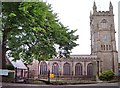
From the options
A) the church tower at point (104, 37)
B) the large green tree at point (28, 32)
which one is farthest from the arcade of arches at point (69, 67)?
the large green tree at point (28, 32)

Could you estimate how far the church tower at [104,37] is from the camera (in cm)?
1139

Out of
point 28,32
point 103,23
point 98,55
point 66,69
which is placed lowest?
point 66,69

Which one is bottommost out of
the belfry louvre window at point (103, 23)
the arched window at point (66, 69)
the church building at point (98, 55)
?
the arched window at point (66, 69)

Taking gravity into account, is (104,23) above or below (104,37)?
above

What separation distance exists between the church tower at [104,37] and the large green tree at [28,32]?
499 cm

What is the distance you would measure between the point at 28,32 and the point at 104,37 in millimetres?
7544

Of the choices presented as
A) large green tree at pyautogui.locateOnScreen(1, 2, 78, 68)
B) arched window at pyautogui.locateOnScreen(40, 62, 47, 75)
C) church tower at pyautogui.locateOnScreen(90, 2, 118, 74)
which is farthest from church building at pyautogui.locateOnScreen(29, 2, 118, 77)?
large green tree at pyautogui.locateOnScreen(1, 2, 78, 68)

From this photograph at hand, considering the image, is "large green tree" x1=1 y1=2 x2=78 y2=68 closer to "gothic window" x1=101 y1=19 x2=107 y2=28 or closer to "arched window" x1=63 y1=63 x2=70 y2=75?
"arched window" x1=63 y1=63 x2=70 y2=75

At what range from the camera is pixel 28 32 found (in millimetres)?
5520

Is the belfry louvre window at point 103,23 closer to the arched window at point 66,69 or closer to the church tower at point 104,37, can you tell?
the church tower at point 104,37

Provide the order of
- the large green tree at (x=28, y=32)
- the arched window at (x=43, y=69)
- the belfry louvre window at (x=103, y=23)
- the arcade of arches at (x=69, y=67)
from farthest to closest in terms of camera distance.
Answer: the belfry louvre window at (x=103, y=23)
the arcade of arches at (x=69, y=67)
the arched window at (x=43, y=69)
the large green tree at (x=28, y=32)

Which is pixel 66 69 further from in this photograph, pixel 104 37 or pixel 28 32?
pixel 28 32

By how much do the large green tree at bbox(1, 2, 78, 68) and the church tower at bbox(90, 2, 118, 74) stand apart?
499 centimetres

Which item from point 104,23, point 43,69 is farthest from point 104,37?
point 43,69
